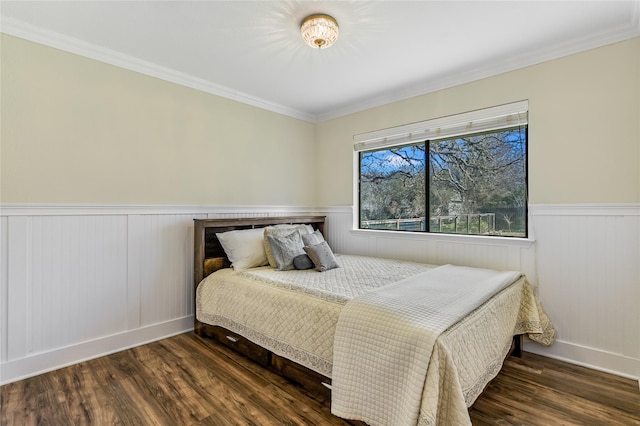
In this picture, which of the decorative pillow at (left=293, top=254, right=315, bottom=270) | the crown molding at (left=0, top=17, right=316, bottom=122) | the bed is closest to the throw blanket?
the bed

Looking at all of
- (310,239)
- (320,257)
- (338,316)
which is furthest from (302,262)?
(338,316)

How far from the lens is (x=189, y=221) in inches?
120

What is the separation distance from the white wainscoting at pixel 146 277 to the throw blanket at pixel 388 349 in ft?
3.54

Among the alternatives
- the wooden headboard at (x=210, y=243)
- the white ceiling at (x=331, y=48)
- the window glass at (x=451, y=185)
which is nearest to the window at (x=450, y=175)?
the window glass at (x=451, y=185)

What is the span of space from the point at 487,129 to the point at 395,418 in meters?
2.52

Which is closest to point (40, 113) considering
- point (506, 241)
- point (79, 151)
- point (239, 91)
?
point (79, 151)

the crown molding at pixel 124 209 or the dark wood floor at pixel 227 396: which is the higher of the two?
the crown molding at pixel 124 209

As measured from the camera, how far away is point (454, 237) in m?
3.02

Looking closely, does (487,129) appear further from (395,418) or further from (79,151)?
(79,151)

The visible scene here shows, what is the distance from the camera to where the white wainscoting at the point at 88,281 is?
2.15 m

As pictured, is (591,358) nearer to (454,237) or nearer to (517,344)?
(517,344)

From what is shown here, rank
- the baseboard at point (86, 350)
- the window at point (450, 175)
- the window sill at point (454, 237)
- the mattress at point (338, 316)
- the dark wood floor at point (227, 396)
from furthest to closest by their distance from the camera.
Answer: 1. the window at point (450, 175)
2. the window sill at point (454, 237)
3. the baseboard at point (86, 350)
4. the dark wood floor at point (227, 396)
5. the mattress at point (338, 316)

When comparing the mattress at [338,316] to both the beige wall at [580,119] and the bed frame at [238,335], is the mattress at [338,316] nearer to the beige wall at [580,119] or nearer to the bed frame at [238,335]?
the bed frame at [238,335]

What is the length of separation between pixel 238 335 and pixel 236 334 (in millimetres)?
27
